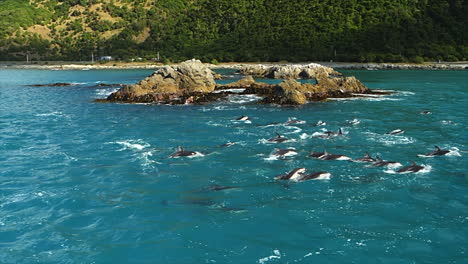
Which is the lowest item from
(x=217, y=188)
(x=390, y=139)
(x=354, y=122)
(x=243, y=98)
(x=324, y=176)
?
(x=217, y=188)

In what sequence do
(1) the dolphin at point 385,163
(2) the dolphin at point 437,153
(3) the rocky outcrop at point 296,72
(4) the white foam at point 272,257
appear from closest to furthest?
(4) the white foam at point 272,257 → (1) the dolphin at point 385,163 → (2) the dolphin at point 437,153 → (3) the rocky outcrop at point 296,72

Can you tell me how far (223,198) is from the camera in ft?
62.6

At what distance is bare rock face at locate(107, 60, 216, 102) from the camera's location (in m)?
54.0

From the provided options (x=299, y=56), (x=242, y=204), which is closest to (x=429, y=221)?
(x=242, y=204)

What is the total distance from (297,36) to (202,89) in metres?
101

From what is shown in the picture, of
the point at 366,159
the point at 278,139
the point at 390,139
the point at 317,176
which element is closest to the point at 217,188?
the point at 317,176

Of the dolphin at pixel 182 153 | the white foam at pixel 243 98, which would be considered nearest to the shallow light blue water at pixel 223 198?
the dolphin at pixel 182 153

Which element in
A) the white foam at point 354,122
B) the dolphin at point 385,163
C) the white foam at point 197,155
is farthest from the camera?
the white foam at point 354,122

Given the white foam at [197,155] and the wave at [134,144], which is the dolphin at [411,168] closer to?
the white foam at [197,155]

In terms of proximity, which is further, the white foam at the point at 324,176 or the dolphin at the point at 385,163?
the dolphin at the point at 385,163

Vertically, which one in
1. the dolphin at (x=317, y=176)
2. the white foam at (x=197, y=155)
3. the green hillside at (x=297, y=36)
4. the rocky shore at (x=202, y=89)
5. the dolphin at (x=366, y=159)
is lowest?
the white foam at (x=197, y=155)

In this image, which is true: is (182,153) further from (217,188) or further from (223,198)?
(223,198)

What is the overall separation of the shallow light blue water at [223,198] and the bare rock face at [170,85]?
18022mm

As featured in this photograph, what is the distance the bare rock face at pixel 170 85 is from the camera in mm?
54000
